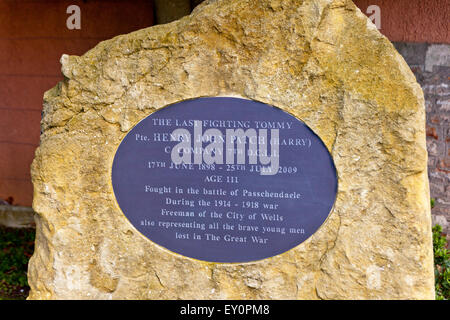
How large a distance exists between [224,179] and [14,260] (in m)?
2.12

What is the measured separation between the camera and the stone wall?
3.30 meters

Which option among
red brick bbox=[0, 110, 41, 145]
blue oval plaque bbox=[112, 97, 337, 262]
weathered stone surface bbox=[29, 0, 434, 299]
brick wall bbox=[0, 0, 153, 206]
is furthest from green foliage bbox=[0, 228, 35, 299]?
blue oval plaque bbox=[112, 97, 337, 262]

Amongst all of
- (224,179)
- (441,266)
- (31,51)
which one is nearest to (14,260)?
(31,51)

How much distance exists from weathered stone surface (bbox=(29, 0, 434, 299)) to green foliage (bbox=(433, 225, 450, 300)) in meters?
0.96

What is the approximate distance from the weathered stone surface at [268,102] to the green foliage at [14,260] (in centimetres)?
89

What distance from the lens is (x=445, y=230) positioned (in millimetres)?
3490

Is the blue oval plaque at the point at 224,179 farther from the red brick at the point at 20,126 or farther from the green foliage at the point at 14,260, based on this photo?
the red brick at the point at 20,126

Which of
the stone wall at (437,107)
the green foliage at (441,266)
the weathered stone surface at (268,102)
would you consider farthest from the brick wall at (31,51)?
the green foliage at (441,266)

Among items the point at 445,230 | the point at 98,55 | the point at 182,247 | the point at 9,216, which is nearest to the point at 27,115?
the point at 9,216

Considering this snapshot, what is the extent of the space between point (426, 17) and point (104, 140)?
7.64 ft

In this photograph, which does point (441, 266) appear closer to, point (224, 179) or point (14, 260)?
point (224, 179)

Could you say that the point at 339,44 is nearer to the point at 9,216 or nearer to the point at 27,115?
the point at 27,115

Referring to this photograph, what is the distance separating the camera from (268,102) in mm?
2305

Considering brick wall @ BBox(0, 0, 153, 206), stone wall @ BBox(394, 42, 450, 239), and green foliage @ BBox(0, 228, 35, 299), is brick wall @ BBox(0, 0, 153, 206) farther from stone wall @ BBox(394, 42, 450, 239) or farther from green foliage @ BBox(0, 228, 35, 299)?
stone wall @ BBox(394, 42, 450, 239)
